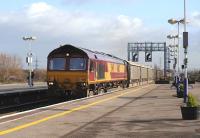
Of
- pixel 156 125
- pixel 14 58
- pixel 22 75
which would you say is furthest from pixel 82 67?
pixel 14 58

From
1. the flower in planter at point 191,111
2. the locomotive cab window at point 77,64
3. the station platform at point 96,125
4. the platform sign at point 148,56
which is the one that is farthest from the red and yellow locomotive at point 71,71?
the platform sign at point 148,56

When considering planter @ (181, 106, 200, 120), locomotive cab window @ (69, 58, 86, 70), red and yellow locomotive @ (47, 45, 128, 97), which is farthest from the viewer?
locomotive cab window @ (69, 58, 86, 70)

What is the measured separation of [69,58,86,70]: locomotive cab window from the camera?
33562 millimetres

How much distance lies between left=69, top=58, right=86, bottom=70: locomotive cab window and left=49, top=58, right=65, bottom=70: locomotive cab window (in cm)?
53

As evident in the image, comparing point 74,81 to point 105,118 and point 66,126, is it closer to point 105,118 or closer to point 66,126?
point 105,118

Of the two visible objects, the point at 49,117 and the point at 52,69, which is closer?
the point at 49,117

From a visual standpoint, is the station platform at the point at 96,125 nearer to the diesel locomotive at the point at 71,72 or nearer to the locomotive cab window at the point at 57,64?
the diesel locomotive at the point at 71,72

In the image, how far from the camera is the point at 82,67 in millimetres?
33531

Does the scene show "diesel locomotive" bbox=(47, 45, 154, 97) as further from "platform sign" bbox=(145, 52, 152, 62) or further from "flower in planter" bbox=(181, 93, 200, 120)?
"platform sign" bbox=(145, 52, 152, 62)

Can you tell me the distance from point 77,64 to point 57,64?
4.41ft

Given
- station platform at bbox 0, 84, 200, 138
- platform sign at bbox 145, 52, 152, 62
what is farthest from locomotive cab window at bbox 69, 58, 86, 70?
platform sign at bbox 145, 52, 152, 62

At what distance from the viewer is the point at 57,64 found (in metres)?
33.9

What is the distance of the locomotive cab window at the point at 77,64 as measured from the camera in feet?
110

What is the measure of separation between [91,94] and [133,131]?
21.2 meters
